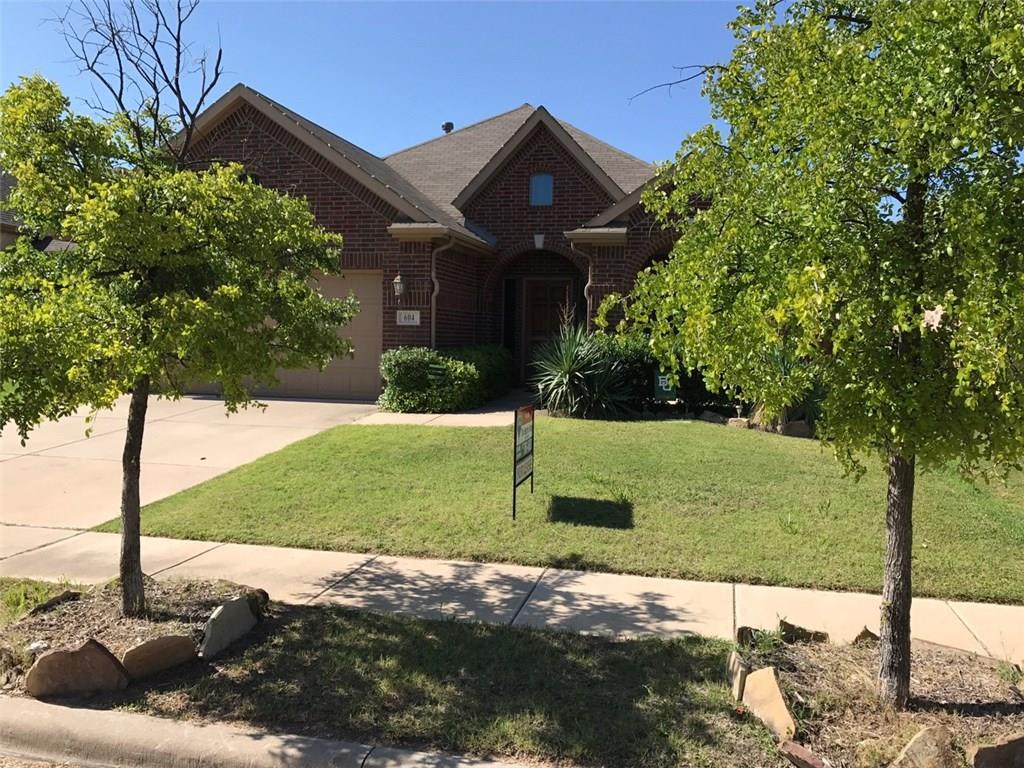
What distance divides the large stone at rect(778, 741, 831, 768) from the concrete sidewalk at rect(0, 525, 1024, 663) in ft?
4.14

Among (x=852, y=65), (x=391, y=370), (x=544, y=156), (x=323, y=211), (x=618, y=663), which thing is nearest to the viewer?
(x=852, y=65)

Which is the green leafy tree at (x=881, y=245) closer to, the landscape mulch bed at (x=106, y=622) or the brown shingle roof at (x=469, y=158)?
the landscape mulch bed at (x=106, y=622)

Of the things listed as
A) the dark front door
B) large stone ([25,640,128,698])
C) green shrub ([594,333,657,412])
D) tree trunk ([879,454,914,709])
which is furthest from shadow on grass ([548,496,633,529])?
the dark front door

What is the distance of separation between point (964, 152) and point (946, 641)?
120 inches

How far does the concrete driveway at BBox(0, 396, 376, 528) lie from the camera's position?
7.52 m

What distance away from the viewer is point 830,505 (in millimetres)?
7113

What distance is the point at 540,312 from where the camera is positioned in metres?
17.3

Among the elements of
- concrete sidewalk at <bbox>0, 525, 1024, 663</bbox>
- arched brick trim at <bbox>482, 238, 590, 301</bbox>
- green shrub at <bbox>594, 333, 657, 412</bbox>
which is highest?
arched brick trim at <bbox>482, 238, 590, 301</bbox>

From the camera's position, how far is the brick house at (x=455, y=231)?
13.9m

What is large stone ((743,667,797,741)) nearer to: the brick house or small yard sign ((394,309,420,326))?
the brick house

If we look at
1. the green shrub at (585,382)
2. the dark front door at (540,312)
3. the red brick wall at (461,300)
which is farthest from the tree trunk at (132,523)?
the dark front door at (540,312)

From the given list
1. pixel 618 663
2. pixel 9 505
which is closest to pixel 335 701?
pixel 618 663

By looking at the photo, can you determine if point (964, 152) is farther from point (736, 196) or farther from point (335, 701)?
point (335, 701)

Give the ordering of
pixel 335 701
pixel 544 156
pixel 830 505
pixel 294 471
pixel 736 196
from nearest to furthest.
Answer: pixel 736 196, pixel 335 701, pixel 830 505, pixel 294 471, pixel 544 156
